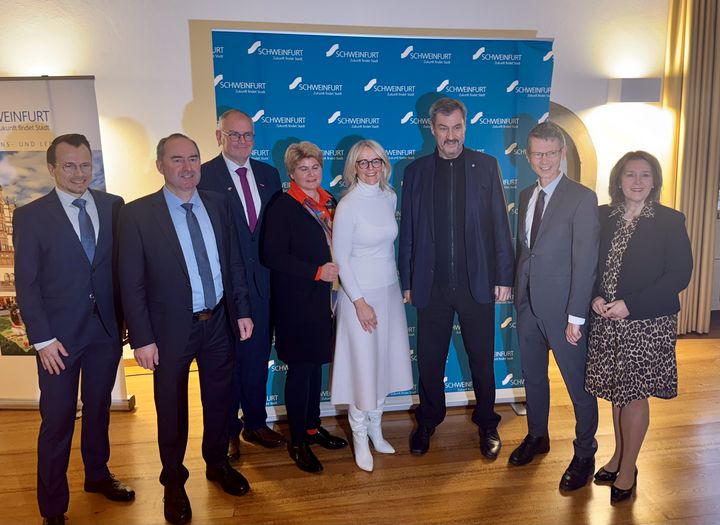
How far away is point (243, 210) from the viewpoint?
3.17 metres

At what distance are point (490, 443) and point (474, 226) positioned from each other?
1292mm

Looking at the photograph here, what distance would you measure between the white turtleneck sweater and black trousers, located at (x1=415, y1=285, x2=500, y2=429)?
403mm

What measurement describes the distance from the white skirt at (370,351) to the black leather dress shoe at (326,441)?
0.45 metres

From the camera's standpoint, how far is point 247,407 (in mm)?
3482

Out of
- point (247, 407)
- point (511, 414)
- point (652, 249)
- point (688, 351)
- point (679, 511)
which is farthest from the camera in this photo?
point (688, 351)

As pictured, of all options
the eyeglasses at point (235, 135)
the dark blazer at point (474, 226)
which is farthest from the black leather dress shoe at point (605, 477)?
the eyeglasses at point (235, 135)

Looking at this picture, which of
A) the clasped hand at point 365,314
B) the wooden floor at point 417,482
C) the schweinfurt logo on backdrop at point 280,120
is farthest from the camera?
the schweinfurt logo on backdrop at point 280,120

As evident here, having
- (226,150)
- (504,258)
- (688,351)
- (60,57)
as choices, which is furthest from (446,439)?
(60,57)

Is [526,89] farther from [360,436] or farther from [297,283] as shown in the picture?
[360,436]

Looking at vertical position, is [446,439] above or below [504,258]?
below

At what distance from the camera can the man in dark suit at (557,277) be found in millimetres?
2699

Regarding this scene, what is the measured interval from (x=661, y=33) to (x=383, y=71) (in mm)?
3336

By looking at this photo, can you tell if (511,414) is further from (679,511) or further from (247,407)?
(247,407)

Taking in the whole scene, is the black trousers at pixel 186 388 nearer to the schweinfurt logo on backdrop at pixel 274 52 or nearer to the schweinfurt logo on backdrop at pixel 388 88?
the schweinfurt logo on backdrop at pixel 274 52
